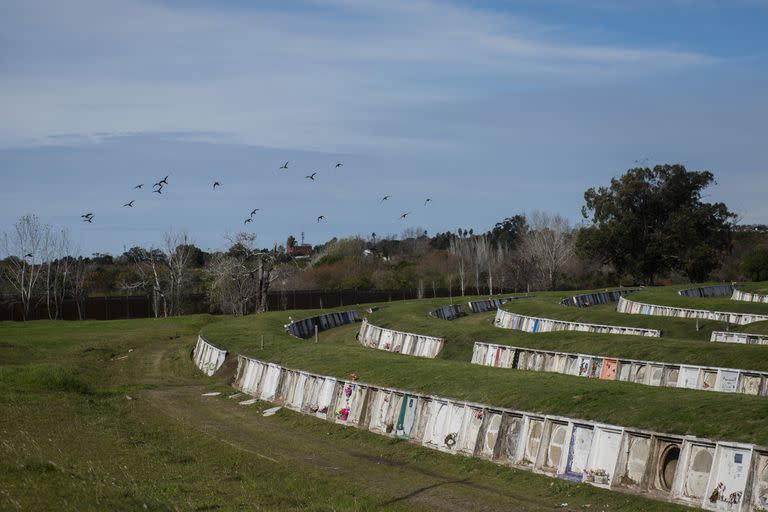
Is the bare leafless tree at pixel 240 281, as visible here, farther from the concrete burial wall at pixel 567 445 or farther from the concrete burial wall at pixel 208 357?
the concrete burial wall at pixel 567 445

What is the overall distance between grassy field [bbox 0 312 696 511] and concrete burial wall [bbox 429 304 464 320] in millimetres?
33736

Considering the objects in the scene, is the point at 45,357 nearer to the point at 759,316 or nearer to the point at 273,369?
the point at 273,369

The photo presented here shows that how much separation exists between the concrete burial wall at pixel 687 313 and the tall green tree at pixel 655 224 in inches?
1416

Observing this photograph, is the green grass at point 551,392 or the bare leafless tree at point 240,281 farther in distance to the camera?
Result: the bare leafless tree at point 240,281

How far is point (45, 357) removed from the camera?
5234 cm

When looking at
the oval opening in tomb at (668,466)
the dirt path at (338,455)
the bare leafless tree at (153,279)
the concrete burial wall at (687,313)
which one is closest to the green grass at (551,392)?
the oval opening in tomb at (668,466)

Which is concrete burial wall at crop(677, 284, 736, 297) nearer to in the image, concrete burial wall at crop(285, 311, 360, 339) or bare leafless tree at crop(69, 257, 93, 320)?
concrete burial wall at crop(285, 311, 360, 339)

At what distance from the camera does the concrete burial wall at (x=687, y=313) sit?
5381 cm

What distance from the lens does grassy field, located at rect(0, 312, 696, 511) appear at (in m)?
18.5

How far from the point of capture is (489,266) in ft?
479

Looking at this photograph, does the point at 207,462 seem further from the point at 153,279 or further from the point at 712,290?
the point at 153,279

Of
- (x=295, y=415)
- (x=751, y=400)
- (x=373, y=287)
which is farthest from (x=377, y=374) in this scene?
(x=373, y=287)

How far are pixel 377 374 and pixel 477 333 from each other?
54.5ft

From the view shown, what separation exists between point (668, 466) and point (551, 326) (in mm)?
36963
